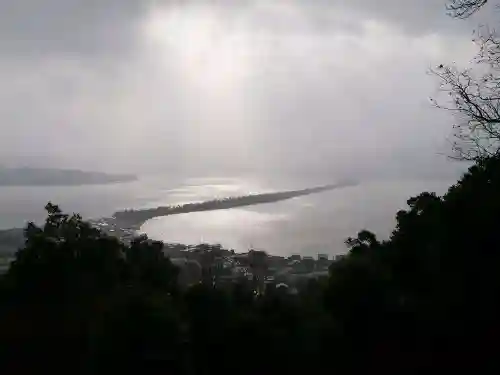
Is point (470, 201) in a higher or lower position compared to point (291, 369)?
higher

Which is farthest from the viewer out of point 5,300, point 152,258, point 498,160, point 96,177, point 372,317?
point 96,177

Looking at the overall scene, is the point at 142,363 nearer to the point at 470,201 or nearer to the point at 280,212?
the point at 470,201

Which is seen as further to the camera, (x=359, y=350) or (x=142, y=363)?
(x=359, y=350)

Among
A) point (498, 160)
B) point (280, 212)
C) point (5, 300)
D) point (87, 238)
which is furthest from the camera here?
point (280, 212)

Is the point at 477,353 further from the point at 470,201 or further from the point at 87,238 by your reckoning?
the point at 87,238

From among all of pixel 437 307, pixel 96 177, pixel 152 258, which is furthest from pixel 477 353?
pixel 96 177

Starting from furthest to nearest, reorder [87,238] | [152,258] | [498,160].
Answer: [152,258] < [87,238] < [498,160]

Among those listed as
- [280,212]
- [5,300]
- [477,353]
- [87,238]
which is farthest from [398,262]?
[280,212]

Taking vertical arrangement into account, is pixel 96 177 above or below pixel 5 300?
above

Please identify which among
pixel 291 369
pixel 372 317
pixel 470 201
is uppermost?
pixel 470 201
